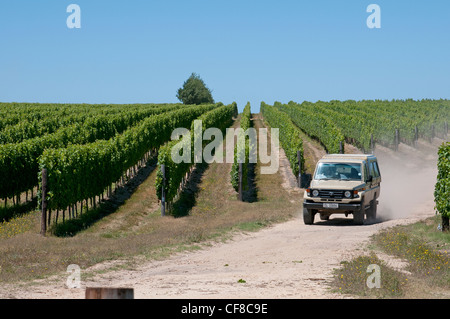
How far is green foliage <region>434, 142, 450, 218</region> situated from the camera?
2192 cm

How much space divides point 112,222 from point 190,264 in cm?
1438

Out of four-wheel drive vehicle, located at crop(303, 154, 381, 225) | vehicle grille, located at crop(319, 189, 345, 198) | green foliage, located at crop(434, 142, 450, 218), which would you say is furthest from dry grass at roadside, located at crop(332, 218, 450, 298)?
vehicle grille, located at crop(319, 189, 345, 198)

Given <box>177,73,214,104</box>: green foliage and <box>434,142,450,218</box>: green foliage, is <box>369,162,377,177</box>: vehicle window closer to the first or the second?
<box>434,142,450,218</box>: green foliage

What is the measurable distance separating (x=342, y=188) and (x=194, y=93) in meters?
136

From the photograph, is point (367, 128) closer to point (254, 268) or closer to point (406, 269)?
point (406, 269)

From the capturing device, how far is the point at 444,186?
2245 cm

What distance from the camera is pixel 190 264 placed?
17.7 m

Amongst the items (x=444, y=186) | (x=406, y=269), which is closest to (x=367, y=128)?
(x=444, y=186)

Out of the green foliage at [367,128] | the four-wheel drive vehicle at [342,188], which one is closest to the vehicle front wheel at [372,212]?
the four-wheel drive vehicle at [342,188]

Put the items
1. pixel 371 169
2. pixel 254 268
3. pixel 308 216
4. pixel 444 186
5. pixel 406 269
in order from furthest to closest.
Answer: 1. pixel 371 169
2. pixel 308 216
3. pixel 444 186
4. pixel 254 268
5. pixel 406 269

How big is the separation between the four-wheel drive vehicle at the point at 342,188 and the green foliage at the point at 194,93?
435 ft

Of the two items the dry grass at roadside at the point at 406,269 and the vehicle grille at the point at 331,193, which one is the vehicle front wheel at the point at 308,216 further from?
the dry grass at roadside at the point at 406,269

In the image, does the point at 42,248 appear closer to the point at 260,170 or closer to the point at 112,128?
the point at 260,170

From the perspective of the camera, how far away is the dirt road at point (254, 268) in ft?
43.9
